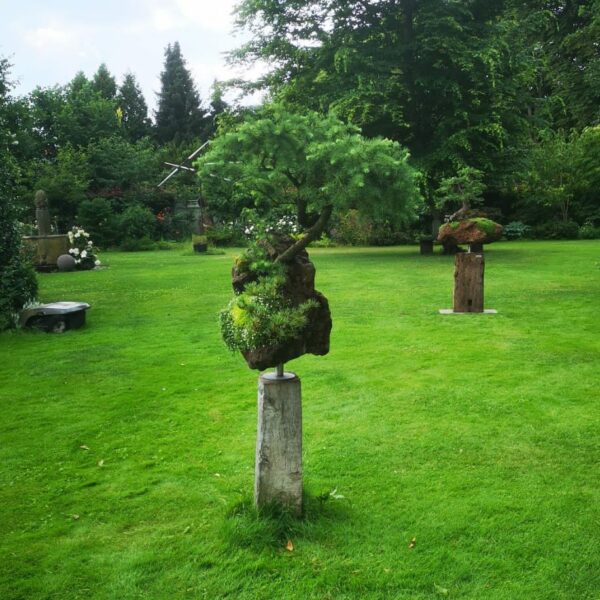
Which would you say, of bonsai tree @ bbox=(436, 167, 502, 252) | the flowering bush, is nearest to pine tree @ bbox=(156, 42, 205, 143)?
bonsai tree @ bbox=(436, 167, 502, 252)

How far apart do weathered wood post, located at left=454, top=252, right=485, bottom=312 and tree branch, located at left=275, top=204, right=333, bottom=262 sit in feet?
22.0

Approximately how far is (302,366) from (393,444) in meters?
2.57

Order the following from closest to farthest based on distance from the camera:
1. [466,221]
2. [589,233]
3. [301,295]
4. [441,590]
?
[441,590], [301,295], [466,221], [589,233]

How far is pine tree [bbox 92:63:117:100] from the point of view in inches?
1967

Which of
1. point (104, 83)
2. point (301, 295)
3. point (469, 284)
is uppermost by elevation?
point (104, 83)

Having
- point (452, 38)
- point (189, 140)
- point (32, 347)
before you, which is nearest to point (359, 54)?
point (452, 38)

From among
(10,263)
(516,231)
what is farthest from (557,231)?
(10,263)

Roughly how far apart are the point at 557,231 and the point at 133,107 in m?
38.6

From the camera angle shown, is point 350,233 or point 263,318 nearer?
point 263,318

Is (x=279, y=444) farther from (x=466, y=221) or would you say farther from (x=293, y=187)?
(x=466, y=221)

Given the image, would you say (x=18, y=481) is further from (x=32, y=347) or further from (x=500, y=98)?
(x=500, y=98)

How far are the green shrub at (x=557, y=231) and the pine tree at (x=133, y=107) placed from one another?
3414 cm

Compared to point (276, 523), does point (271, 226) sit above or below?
above

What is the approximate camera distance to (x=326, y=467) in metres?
4.51
